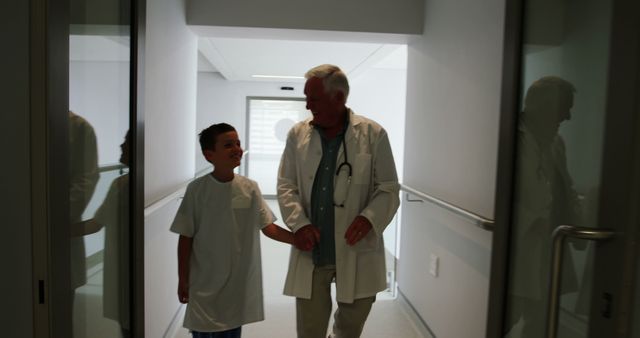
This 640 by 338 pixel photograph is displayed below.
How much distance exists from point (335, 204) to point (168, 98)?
135 centimetres

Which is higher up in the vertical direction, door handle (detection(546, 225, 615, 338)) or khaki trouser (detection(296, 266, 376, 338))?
door handle (detection(546, 225, 615, 338))

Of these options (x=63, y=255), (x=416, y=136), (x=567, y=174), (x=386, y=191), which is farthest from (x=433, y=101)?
(x=63, y=255)

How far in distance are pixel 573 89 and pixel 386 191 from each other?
965 millimetres

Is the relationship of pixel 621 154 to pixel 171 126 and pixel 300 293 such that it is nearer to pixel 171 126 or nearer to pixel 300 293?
pixel 300 293

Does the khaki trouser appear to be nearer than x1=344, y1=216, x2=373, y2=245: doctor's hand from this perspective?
No

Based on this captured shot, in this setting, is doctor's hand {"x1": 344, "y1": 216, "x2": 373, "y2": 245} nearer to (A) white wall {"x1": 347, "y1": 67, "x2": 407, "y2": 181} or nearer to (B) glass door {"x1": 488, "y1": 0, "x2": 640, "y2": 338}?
(B) glass door {"x1": 488, "y1": 0, "x2": 640, "y2": 338}

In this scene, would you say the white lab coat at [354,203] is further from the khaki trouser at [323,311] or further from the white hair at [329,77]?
the white hair at [329,77]

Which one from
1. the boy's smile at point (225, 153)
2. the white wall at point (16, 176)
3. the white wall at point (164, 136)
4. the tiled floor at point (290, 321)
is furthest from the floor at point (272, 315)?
the boy's smile at point (225, 153)

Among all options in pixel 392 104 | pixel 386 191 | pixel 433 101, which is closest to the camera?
pixel 386 191

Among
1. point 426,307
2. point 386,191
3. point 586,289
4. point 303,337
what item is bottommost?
point 426,307

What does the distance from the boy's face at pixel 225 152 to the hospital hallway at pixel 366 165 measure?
0.01m

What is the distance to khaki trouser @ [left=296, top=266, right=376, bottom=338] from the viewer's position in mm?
2213

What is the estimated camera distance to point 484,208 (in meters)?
2.35

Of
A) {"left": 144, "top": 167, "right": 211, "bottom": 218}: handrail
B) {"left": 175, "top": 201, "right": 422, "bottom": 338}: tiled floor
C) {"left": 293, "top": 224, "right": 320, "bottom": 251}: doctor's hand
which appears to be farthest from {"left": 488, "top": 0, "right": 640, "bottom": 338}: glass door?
{"left": 175, "top": 201, "right": 422, "bottom": 338}: tiled floor
